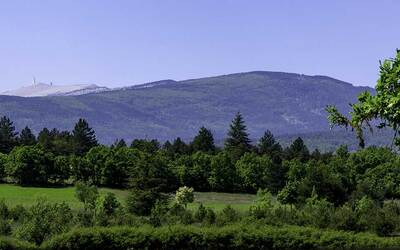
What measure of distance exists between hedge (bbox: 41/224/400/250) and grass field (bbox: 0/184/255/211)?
74.3 feet

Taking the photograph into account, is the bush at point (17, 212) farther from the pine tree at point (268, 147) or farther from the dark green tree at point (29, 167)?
the pine tree at point (268, 147)

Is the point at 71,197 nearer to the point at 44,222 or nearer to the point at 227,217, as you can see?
the point at 44,222

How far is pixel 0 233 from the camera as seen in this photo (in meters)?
74.6

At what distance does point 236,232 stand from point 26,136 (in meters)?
119

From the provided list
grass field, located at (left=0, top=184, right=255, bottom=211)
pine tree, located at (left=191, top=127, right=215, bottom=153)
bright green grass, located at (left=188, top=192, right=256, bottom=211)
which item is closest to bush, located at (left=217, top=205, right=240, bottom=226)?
grass field, located at (left=0, top=184, right=255, bottom=211)

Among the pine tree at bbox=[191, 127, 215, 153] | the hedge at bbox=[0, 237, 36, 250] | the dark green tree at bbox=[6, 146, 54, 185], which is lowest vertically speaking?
the hedge at bbox=[0, 237, 36, 250]

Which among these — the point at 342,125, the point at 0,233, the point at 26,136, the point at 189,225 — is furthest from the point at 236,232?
the point at 26,136

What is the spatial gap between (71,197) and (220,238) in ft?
132

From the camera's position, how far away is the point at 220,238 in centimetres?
7812

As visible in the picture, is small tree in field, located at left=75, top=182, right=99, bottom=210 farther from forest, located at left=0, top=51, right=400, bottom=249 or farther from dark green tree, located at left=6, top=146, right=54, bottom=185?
dark green tree, located at left=6, top=146, right=54, bottom=185

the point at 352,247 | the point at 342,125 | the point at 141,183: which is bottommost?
the point at 352,247

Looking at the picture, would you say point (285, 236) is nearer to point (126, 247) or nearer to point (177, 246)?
point (177, 246)

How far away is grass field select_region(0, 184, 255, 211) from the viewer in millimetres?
104062

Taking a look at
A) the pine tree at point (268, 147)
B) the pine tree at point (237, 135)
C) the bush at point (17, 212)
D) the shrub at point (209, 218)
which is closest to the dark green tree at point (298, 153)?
the pine tree at point (268, 147)
